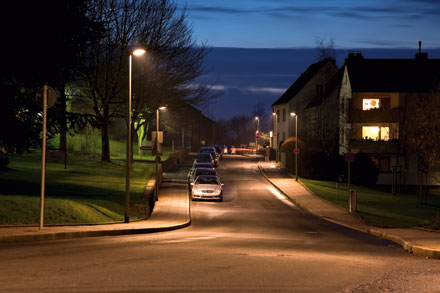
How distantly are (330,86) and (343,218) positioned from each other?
51386 millimetres

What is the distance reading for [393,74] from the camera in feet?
218

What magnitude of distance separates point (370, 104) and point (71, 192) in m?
40.9

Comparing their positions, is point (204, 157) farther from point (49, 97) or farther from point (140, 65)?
point (49, 97)

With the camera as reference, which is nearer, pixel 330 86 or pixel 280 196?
pixel 280 196

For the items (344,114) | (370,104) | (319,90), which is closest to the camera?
(370,104)

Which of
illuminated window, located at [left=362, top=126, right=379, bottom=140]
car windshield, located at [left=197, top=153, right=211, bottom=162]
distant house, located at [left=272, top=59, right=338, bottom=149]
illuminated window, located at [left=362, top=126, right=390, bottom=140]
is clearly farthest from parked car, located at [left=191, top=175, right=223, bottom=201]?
distant house, located at [left=272, top=59, right=338, bottom=149]

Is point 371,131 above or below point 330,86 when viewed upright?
below

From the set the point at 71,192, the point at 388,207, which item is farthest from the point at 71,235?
the point at 388,207

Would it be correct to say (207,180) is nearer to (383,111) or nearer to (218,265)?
(218,265)

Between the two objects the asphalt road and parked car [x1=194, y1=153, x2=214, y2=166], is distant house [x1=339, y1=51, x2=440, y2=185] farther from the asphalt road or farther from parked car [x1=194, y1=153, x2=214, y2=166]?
the asphalt road

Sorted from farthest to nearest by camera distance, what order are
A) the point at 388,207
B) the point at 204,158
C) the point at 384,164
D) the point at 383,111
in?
the point at 384,164 → the point at 383,111 → the point at 204,158 → the point at 388,207

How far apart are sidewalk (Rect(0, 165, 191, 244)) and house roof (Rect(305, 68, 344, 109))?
143 feet

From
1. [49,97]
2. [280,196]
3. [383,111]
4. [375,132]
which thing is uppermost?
[383,111]

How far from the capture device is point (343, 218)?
1268 inches
